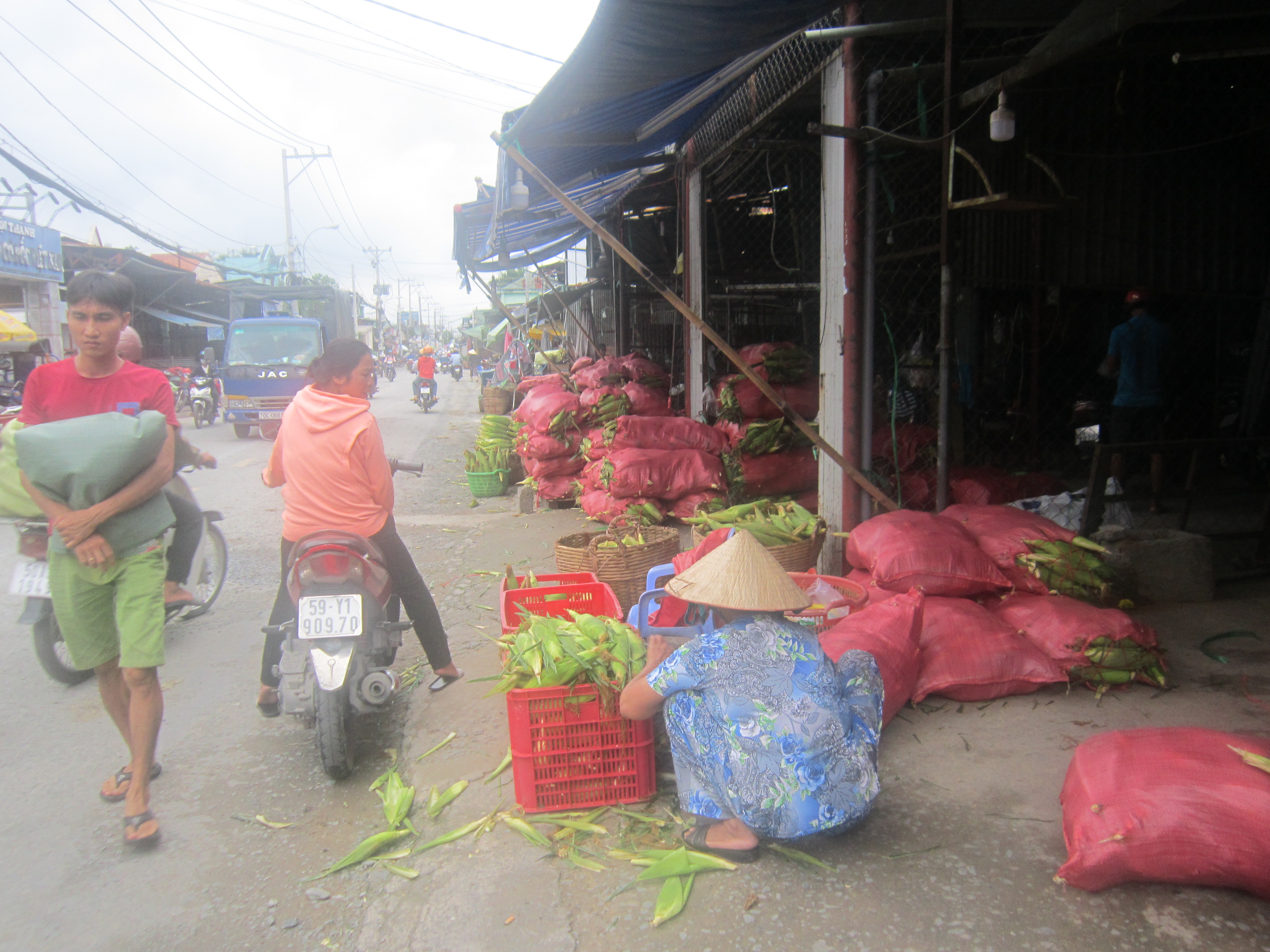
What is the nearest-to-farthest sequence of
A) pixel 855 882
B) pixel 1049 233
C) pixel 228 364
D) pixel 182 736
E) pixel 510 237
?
1. pixel 855 882
2. pixel 182 736
3. pixel 1049 233
4. pixel 510 237
5. pixel 228 364

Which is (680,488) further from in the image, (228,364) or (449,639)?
(228,364)

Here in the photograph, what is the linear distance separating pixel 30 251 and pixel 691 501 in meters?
21.9

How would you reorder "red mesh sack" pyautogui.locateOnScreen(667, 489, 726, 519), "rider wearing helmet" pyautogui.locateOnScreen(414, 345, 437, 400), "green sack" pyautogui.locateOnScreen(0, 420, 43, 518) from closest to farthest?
1. "green sack" pyautogui.locateOnScreen(0, 420, 43, 518)
2. "red mesh sack" pyautogui.locateOnScreen(667, 489, 726, 519)
3. "rider wearing helmet" pyautogui.locateOnScreen(414, 345, 437, 400)

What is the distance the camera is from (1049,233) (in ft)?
23.9

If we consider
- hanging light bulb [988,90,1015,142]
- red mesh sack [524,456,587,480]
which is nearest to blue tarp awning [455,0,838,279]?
hanging light bulb [988,90,1015,142]

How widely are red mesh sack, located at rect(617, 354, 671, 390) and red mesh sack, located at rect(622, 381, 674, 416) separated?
0.73ft

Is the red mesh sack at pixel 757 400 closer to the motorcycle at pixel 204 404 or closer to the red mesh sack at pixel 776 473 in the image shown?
the red mesh sack at pixel 776 473

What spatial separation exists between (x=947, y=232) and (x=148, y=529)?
4.08 meters

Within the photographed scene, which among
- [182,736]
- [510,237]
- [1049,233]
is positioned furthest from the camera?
[510,237]

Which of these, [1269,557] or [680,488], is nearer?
[1269,557]

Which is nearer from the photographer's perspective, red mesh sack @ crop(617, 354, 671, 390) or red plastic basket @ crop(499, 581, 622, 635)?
red plastic basket @ crop(499, 581, 622, 635)

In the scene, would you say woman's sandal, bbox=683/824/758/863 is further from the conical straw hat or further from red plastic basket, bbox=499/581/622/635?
→ red plastic basket, bbox=499/581/622/635

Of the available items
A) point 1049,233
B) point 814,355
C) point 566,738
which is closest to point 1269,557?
point 1049,233

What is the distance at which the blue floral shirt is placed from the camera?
2.39m
